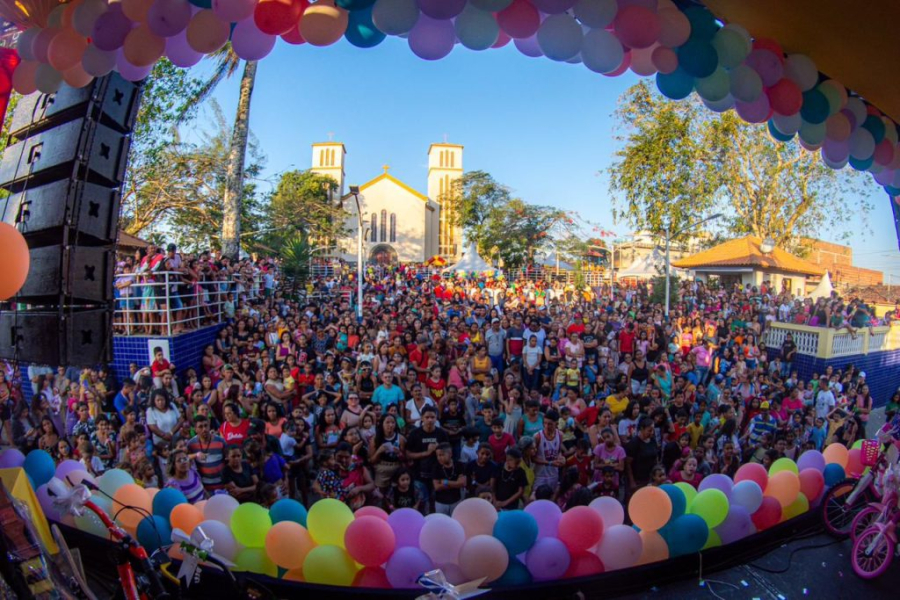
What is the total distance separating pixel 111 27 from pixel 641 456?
220 inches

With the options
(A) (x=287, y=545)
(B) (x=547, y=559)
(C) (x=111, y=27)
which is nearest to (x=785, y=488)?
(B) (x=547, y=559)

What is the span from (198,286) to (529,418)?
6.50 m

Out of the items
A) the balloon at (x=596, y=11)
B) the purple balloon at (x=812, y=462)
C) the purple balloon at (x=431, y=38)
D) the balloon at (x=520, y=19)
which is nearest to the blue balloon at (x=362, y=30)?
the purple balloon at (x=431, y=38)

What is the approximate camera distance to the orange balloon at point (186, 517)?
378 cm

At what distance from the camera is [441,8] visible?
298 cm

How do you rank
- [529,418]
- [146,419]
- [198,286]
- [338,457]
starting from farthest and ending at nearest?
[198,286] < [146,419] < [529,418] < [338,457]

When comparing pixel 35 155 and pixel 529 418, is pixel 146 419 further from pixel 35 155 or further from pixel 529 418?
pixel 529 418

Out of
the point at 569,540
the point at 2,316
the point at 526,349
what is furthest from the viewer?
the point at 526,349

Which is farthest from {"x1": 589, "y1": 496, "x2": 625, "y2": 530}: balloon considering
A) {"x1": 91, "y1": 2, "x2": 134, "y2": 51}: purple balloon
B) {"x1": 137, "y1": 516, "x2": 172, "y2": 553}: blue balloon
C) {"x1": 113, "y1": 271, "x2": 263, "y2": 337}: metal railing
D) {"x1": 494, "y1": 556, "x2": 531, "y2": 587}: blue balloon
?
{"x1": 113, "y1": 271, "x2": 263, "y2": 337}: metal railing

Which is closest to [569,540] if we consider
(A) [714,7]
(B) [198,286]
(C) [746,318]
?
(A) [714,7]

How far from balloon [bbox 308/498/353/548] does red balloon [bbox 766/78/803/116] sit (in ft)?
13.3

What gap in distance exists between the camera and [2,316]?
412cm

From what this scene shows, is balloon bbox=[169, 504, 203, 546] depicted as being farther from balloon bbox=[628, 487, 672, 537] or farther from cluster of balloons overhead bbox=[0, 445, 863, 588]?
balloon bbox=[628, 487, 672, 537]

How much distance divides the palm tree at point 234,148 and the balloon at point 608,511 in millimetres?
11073
